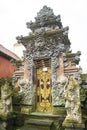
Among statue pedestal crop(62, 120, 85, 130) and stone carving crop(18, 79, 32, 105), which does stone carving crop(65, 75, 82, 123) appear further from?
stone carving crop(18, 79, 32, 105)

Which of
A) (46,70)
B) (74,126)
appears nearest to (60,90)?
(46,70)

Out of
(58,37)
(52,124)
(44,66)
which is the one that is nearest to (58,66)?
(44,66)

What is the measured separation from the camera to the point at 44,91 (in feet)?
33.3

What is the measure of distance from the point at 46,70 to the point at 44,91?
116 cm

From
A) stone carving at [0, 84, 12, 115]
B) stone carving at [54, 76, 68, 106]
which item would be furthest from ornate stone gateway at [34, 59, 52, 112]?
stone carving at [0, 84, 12, 115]

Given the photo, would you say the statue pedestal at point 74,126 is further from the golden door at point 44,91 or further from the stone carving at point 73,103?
the golden door at point 44,91

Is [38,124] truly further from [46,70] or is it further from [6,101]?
[46,70]

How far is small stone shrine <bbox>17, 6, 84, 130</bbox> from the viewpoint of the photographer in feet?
30.7

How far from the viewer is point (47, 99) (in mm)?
10070

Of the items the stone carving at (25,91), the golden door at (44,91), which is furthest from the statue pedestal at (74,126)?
the stone carving at (25,91)

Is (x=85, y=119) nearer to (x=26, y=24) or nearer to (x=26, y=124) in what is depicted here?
(x=26, y=124)

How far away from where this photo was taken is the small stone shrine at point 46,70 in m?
9.35

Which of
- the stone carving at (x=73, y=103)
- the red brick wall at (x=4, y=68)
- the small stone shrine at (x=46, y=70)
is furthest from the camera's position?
the red brick wall at (x=4, y=68)

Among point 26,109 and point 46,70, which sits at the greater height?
point 46,70
